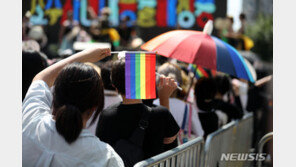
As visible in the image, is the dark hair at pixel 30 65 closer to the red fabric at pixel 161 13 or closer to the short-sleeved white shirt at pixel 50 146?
the short-sleeved white shirt at pixel 50 146

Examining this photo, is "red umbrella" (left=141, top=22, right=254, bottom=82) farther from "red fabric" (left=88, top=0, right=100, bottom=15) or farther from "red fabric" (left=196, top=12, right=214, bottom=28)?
"red fabric" (left=88, top=0, right=100, bottom=15)

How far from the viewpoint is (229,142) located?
5551 millimetres

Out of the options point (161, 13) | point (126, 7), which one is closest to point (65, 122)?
point (161, 13)

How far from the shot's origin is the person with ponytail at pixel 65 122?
83.1 inches

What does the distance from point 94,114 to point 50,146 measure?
0.34 m

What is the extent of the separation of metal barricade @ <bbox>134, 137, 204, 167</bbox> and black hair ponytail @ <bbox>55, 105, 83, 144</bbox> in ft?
2.65

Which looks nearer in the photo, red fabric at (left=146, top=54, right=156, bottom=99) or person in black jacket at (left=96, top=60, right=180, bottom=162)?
person in black jacket at (left=96, top=60, right=180, bottom=162)

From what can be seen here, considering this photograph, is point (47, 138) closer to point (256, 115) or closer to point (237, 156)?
point (237, 156)

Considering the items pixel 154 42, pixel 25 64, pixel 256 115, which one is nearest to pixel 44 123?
pixel 25 64

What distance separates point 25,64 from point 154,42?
1.65 m

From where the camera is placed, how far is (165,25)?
14.1 metres

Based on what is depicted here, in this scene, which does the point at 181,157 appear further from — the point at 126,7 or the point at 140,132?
the point at 126,7


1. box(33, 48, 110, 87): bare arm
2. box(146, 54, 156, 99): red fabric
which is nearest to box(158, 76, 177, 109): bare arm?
box(146, 54, 156, 99): red fabric

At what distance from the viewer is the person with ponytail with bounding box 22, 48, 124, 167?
6.93 ft
